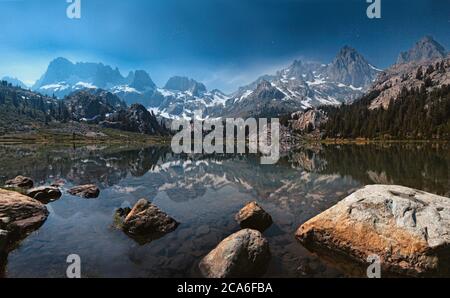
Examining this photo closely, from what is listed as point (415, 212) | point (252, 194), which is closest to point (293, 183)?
point (252, 194)

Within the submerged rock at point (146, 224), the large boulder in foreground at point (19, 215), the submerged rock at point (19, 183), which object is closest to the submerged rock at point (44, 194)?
the large boulder in foreground at point (19, 215)

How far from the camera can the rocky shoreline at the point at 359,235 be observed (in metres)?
13.5

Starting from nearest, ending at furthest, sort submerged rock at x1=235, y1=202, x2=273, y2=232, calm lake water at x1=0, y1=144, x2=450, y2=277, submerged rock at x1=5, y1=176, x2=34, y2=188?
calm lake water at x1=0, y1=144, x2=450, y2=277
submerged rock at x1=235, y1=202, x2=273, y2=232
submerged rock at x1=5, y1=176, x2=34, y2=188

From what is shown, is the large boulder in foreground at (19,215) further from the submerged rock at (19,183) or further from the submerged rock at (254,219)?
the submerged rock at (254,219)

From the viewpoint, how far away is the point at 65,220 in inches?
899

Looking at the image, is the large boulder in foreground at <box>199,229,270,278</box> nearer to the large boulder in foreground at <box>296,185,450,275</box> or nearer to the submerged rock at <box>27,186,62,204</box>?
the large boulder in foreground at <box>296,185,450,275</box>

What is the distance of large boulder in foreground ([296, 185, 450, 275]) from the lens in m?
13.4

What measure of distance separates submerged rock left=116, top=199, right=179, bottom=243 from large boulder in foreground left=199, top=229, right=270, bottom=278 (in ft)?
20.0

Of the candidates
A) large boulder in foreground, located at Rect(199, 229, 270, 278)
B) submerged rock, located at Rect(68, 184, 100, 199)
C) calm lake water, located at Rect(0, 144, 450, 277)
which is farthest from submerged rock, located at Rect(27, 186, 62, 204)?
large boulder in foreground, located at Rect(199, 229, 270, 278)

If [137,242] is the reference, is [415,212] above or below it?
above

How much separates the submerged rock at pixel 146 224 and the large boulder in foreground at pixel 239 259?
6.09 metres

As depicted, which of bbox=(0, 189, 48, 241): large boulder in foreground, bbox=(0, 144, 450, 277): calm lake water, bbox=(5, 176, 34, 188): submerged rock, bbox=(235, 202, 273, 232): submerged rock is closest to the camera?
bbox=(0, 144, 450, 277): calm lake water
